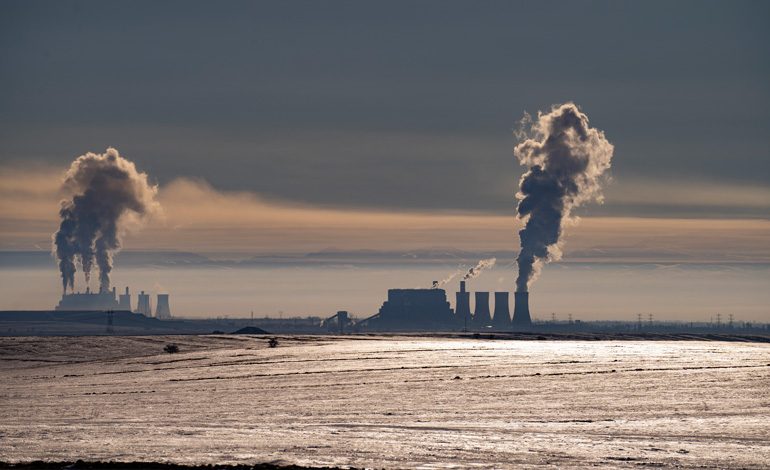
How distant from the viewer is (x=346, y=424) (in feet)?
177

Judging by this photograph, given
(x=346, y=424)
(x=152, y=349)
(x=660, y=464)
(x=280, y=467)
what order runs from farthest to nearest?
1. (x=152, y=349)
2. (x=346, y=424)
3. (x=660, y=464)
4. (x=280, y=467)

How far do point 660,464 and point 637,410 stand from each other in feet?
77.1

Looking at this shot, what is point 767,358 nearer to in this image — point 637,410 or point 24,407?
point 637,410

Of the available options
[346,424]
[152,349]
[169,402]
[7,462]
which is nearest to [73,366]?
[152,349]

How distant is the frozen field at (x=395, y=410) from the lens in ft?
138

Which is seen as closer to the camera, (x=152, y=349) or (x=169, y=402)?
(x=169, y=402)

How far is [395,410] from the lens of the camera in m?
62.9

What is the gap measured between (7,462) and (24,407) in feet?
96.8

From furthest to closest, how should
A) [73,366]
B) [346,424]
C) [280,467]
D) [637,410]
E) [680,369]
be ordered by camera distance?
1. [73,366]
2. [680,369]
3. [637,410]
4. [346,424]
5. [280,467]

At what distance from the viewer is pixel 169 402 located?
229ft

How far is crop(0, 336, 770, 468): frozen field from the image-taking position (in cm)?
4200

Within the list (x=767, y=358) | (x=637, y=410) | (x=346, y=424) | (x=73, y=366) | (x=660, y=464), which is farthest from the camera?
(x=767, y=358)

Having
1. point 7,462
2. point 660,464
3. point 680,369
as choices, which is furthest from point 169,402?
point 680,369

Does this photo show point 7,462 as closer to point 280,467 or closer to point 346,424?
point 280,467
